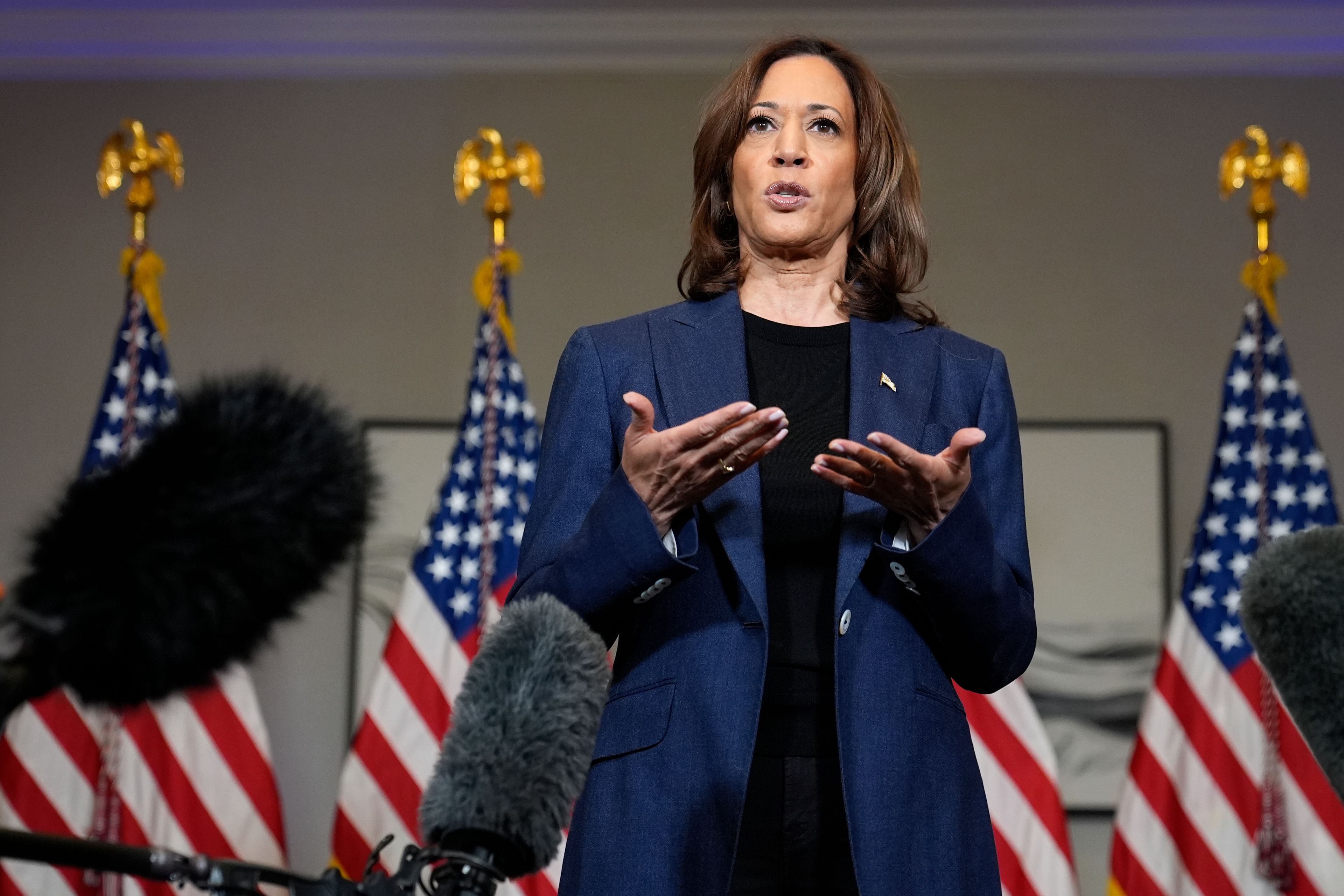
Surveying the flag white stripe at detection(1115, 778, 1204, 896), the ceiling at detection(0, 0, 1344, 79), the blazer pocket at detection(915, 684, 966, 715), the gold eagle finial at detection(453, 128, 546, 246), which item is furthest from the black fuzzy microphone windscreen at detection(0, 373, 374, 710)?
the ceiling at detection(0, 0, 1344, 79)

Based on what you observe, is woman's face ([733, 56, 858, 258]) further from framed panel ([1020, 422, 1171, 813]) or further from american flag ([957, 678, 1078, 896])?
framed panel ([1020, 422, 1171, 813])

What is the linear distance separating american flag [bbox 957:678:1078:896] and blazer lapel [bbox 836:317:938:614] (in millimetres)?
2226

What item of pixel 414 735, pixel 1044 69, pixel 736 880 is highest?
pixel 1044 69

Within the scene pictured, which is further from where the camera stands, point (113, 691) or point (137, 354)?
point (137, 354)

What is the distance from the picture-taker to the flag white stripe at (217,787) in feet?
12.6

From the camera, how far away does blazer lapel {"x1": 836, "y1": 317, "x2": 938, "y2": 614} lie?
4.82ft

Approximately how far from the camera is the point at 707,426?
1335mm

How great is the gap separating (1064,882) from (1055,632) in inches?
33.5

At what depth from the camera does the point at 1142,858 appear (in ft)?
12.3

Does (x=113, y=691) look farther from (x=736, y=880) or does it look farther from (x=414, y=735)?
(x=414, y=735)

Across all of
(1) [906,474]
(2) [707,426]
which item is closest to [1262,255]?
(1) [906,474]

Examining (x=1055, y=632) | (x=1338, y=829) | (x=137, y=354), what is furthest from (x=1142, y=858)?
(x=137, y=354)

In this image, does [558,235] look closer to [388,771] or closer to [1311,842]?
[388,771]

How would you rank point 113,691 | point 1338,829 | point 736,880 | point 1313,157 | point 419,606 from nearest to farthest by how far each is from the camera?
1. point 113,691
2. point 736,880
3. point 1338,829
4. point 419,606
5. point 1313,157
